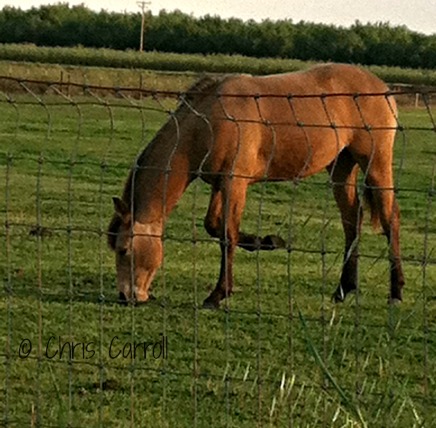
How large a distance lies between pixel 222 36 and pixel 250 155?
61.7 meters

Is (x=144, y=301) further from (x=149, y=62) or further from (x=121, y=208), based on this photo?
(x=149, y=62)

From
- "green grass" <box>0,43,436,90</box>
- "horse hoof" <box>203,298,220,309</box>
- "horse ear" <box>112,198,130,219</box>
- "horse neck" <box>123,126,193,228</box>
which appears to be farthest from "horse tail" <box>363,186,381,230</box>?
"green grass" <box>0,43,436,90</box>

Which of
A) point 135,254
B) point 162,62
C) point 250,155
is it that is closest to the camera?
point 135,254

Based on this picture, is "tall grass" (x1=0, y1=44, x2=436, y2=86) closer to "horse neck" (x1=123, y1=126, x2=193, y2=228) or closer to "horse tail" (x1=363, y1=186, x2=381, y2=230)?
"horse tail" (x1=363, y1=186, x2=381, y2=230)

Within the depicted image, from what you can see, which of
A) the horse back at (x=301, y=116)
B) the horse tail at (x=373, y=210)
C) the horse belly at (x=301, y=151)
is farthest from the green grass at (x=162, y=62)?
the horse belly at (x=301, y=151)

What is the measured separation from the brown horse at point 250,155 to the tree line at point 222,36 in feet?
188

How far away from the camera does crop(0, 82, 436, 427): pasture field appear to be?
6426 millimetres

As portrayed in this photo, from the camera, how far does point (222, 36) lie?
72.8 m

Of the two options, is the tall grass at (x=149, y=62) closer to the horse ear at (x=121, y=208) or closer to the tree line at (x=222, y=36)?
the tree line at (x=222, y=36)

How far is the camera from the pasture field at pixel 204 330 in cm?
643

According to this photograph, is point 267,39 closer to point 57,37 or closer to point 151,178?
point 57,37

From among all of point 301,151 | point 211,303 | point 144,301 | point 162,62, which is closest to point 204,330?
point 144,301

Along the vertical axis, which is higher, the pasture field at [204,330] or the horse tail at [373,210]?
the horse tail at [373,210]

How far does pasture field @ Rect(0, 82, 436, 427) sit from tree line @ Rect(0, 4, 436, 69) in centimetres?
5365
